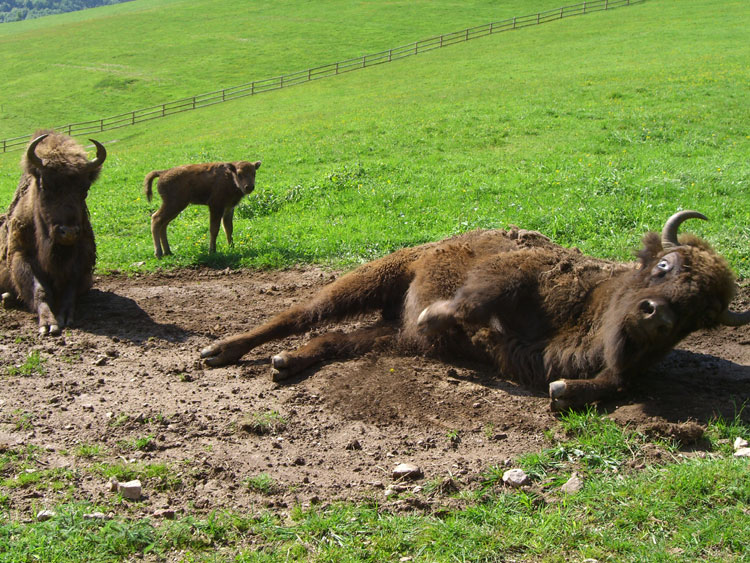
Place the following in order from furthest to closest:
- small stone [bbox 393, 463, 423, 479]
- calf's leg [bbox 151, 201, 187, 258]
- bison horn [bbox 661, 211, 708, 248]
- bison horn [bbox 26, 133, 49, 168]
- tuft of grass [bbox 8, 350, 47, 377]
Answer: calf's leg [bbox 151, 201, 187, 258], bison horn [bbox 26, 133, 49, 168], tuft of grass [bbox 8, 350, 47, 377], bison horn [bbox 661, 211, 708, 248], small stone [bbox 393, 463, 423, 479]

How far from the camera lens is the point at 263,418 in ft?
16.8

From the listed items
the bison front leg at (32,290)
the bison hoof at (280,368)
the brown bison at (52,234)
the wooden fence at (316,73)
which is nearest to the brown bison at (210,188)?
the brown bison at (52,234)

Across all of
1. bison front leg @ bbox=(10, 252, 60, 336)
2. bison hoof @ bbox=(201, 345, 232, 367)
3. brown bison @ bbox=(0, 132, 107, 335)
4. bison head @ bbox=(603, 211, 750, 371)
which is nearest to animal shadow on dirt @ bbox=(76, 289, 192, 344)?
brown bison @ bbox=(0, 132, 107, 335)

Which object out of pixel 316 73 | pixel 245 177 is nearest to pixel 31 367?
pixel 245 177

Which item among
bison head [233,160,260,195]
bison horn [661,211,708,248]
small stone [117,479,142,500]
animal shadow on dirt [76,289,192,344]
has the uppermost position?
bison horn [661,211,708,248]

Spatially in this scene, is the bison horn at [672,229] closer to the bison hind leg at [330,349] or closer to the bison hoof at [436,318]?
the bison hoof at [436,318]

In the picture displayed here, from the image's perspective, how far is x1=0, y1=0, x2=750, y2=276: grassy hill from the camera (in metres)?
10.8

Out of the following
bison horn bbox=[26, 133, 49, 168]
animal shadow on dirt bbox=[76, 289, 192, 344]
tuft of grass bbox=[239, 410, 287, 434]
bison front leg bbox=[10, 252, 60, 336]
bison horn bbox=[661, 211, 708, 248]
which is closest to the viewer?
tuft of grass bbox=[239, 410, 287, 434]

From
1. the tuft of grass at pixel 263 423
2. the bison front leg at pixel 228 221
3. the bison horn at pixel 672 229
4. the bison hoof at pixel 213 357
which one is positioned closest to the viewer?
the tuft of grass at pixel 263 423

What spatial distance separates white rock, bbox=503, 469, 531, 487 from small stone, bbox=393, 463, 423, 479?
52 cm

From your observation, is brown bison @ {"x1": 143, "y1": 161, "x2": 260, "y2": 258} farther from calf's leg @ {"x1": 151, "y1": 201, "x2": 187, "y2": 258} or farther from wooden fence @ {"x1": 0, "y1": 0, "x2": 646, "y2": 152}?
wooden fence @ {"x1": 0, "y1": 0, "x2": 646, "y2": 152}

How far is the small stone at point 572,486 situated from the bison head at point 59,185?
6117mm

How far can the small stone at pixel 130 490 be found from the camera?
4.09 metres

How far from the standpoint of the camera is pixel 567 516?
12.3 ft
